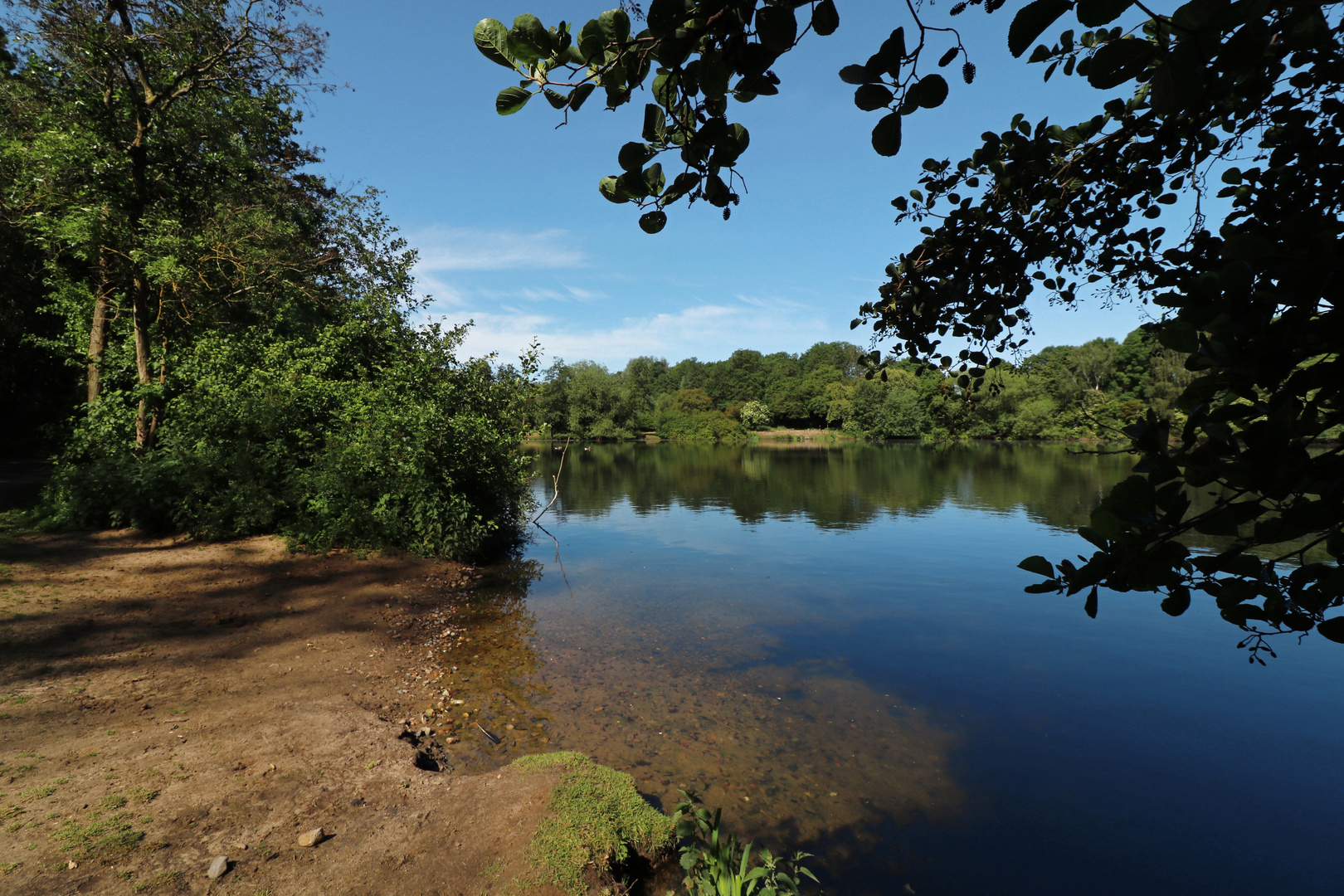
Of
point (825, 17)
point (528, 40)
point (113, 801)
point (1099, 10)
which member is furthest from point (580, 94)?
point (113, 801)

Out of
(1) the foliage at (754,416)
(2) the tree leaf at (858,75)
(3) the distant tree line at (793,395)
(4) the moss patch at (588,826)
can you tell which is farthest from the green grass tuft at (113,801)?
(1) the foliage at (754,416)

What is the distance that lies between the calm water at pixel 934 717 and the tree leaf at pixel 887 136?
200 inches

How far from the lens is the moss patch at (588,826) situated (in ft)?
11.4

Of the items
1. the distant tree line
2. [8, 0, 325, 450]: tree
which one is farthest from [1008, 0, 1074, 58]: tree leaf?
the distant tree line

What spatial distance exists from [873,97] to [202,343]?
15.5m

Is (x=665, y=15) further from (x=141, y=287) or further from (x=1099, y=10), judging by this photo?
(x=141, y=287)

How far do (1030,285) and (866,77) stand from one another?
7.42ft

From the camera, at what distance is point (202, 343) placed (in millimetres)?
12352

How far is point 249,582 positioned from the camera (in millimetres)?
9539

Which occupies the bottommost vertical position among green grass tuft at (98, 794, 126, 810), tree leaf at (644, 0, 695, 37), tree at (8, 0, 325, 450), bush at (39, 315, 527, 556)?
green grass tuft at (98, 794, 126, 810)

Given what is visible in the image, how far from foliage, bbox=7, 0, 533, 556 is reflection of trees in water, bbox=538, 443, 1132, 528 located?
10.5 metres

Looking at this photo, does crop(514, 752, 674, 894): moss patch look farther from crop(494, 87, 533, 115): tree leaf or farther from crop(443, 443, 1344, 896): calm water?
crop(494, 87, 533, 115): tree leaf

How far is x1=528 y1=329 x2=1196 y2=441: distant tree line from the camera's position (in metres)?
53.1

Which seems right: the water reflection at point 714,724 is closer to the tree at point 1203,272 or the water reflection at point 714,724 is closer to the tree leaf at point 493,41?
the tree at point 1203,272
